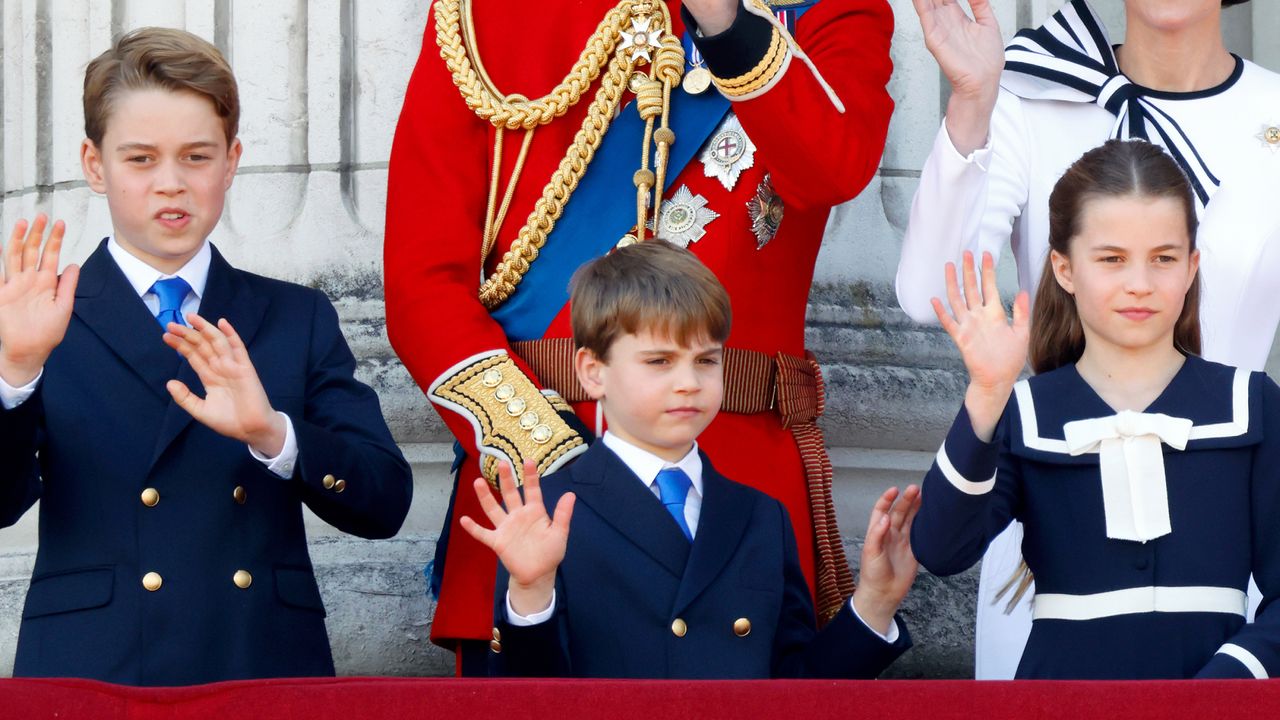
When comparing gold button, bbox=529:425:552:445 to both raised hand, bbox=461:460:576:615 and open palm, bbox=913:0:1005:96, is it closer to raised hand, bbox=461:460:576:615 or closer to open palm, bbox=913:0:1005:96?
raised hand, bbox=461:460:576:615

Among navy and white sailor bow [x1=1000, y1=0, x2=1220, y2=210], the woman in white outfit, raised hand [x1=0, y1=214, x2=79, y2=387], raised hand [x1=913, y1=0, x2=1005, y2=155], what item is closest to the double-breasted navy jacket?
the woman in white outfit

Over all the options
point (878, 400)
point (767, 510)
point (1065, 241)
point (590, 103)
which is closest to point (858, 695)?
point (767, 510)

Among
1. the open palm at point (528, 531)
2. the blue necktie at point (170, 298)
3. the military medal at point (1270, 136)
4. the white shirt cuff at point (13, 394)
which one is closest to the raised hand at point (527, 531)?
the open palm at point (528, 531)

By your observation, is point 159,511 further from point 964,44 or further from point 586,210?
point 964,44

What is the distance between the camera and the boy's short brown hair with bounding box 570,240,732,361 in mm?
2838

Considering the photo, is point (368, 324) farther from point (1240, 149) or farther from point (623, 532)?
point (1240, 149)

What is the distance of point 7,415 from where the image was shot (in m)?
2.65

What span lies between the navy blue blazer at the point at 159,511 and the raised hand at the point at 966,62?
39.8 inches

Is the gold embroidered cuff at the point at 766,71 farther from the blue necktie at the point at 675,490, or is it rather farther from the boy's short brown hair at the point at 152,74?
the boy's short brown hair at the point at 152,74

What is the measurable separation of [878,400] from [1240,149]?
1004 millimetres

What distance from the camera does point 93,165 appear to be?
3086 millimetres

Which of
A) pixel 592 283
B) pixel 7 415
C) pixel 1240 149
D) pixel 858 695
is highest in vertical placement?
pixel 1240 149

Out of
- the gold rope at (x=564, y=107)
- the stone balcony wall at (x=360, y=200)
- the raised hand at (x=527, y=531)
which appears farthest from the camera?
the stone balcony wall at (x=360, y=200)

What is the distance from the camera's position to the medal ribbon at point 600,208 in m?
3.18
